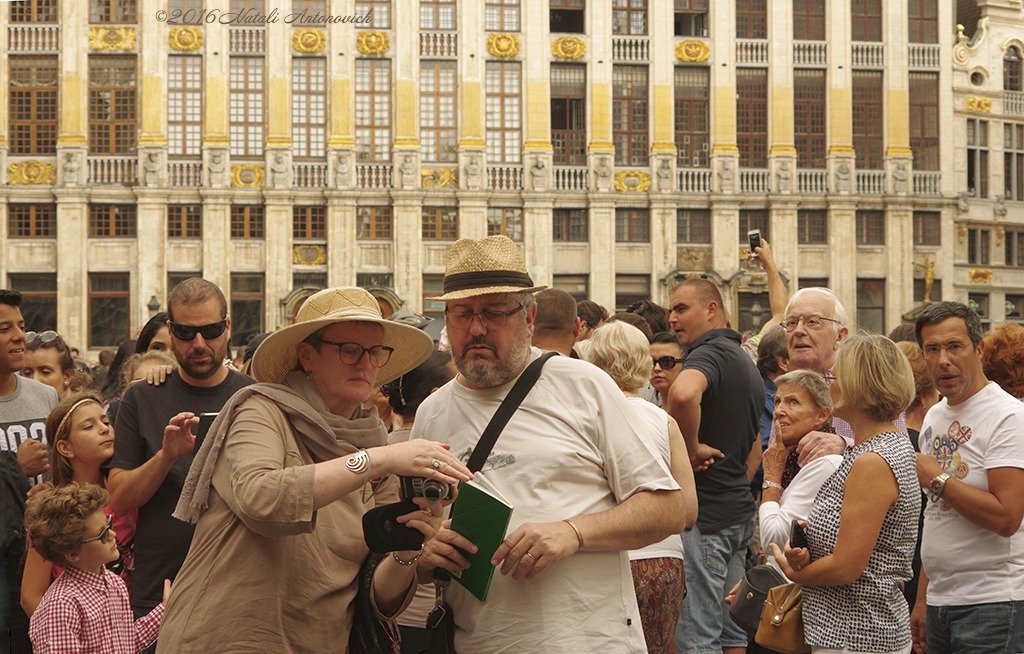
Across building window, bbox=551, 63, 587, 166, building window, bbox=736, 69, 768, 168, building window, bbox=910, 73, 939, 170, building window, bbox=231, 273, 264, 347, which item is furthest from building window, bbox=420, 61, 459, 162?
building window, bbox=910, 73, 939, 170

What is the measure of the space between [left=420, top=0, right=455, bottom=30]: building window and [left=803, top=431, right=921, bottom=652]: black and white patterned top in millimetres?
25498

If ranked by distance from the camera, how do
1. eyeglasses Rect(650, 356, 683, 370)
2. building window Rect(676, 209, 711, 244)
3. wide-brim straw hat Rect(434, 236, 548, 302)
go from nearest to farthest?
wide-brim straw hat Rect(434, 236, 548, 302) → eyeglasses Rect(650, 356, 683, 370) → building window Rect(676, 209, 711, 244)

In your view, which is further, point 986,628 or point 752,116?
point 752,116

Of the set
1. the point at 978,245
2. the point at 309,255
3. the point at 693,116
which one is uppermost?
the point at 693,116

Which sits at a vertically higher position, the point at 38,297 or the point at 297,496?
the point at 38,297

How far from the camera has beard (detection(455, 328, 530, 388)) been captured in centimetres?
284

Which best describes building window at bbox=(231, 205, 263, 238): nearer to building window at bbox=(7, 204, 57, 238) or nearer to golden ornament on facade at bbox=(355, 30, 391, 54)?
building window at bbox=(7, 204, 57, 238)

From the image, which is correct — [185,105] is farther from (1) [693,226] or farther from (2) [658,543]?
(2) [658,543]

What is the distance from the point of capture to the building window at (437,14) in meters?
27.1

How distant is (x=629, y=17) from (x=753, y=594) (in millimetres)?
26081

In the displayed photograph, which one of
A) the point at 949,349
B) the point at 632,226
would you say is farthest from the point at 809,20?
the point at 949,349

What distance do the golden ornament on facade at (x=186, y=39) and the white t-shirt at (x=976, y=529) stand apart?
25.8 meters

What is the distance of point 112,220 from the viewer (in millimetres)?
26062

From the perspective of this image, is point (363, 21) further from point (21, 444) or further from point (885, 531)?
point (885, 531)
